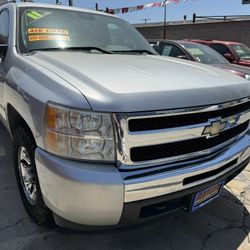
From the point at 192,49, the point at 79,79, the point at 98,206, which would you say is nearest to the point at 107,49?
the point at 79,79

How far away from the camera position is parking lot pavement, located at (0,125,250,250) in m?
2.39

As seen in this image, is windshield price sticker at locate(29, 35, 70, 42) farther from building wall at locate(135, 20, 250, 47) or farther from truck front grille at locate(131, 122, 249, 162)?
building wall at locate(135, 20, 250, 47)

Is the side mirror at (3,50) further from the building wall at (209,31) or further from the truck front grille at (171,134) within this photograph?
the building wall at (209,31)

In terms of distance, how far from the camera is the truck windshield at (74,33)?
2.97 m

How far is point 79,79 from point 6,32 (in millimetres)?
1558

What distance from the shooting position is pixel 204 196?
7.59 ft

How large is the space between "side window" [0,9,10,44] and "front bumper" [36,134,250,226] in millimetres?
1611

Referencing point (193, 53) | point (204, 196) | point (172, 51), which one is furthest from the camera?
point (172, 51)

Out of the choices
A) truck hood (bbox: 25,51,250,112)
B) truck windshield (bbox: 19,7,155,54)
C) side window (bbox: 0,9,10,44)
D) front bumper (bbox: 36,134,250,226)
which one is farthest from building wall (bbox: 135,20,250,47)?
front bumper (bbox: 36,134,250,226)

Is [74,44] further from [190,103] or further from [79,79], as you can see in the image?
[190,103]

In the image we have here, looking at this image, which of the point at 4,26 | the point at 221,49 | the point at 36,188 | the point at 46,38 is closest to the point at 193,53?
the point at 221,49

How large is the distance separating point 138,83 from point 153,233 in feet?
3.98

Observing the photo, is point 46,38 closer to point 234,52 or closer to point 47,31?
point 47,31

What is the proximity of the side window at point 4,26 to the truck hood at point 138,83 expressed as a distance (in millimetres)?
632
